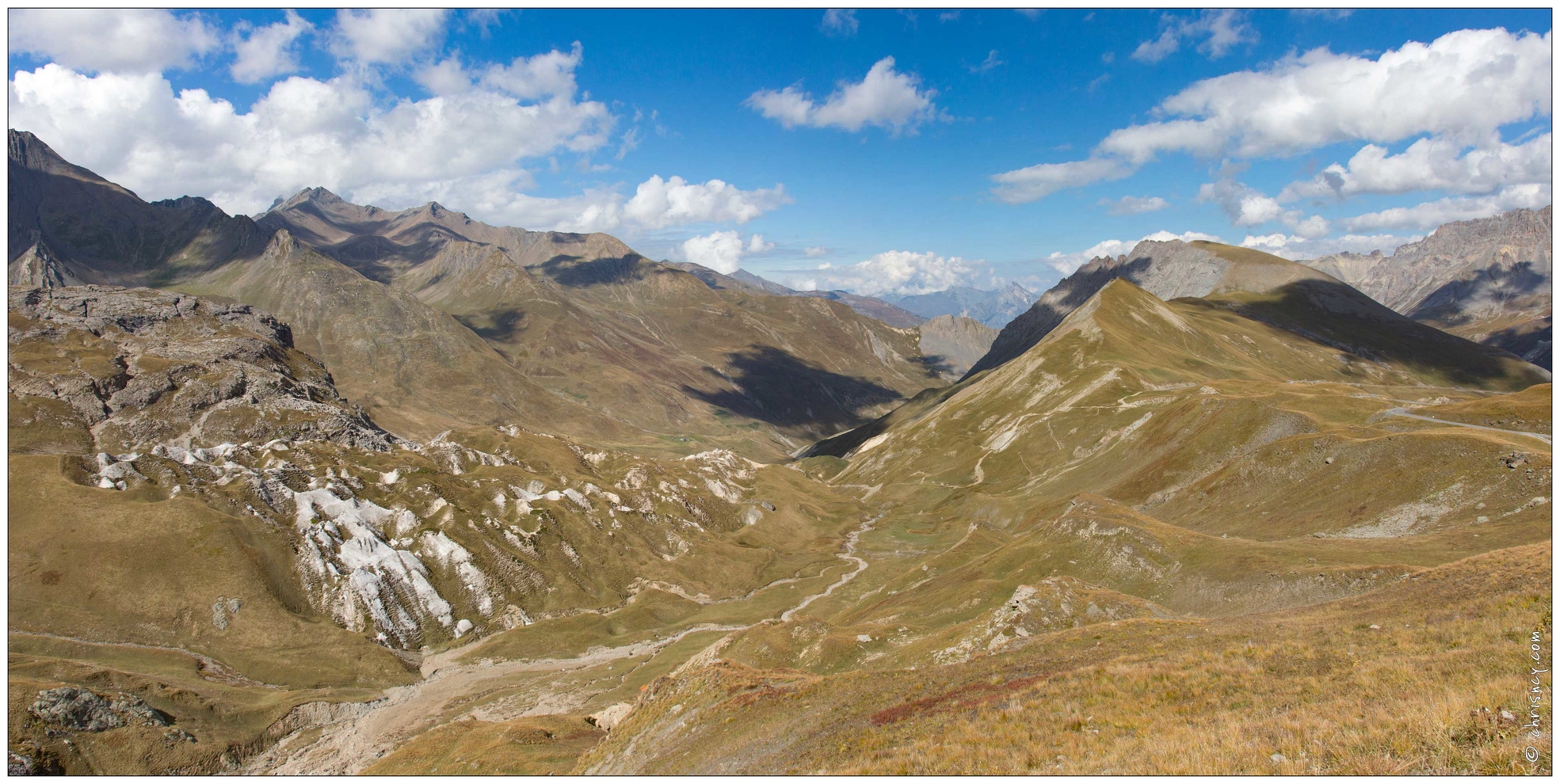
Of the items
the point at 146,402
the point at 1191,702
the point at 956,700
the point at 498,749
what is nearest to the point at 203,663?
the point at 498,749

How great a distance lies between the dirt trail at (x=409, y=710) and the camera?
64938 mm

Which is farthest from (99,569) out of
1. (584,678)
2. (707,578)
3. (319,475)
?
(707,578)

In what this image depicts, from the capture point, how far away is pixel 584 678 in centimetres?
8962

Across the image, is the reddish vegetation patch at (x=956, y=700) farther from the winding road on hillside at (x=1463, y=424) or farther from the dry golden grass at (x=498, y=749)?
the winding road on hillside at (x=1463, y=424)

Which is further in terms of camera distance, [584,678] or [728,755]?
[584,678]

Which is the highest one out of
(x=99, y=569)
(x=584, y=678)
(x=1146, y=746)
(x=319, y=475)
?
(x=319, y=475)

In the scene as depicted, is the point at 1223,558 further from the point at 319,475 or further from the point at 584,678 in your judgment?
the point at 319,475

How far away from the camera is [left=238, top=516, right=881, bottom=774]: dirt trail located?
64938mm

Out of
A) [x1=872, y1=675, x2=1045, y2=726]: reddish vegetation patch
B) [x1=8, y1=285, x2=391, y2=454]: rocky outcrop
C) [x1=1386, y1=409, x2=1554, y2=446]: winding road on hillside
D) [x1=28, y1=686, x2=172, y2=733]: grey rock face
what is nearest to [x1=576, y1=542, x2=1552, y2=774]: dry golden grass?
[x1=872, y1=675, x2=1045, y2=726]: reddish vegetation patch

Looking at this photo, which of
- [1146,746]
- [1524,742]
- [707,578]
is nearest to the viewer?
[1524,742]

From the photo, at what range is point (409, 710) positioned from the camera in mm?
78500

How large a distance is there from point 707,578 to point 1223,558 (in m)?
92.8

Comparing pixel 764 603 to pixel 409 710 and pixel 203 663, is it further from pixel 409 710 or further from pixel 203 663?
pixel 203 663

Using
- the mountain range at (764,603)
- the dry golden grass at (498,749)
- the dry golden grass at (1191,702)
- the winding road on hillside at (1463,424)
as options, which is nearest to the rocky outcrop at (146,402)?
the mountain range at (764,603)
